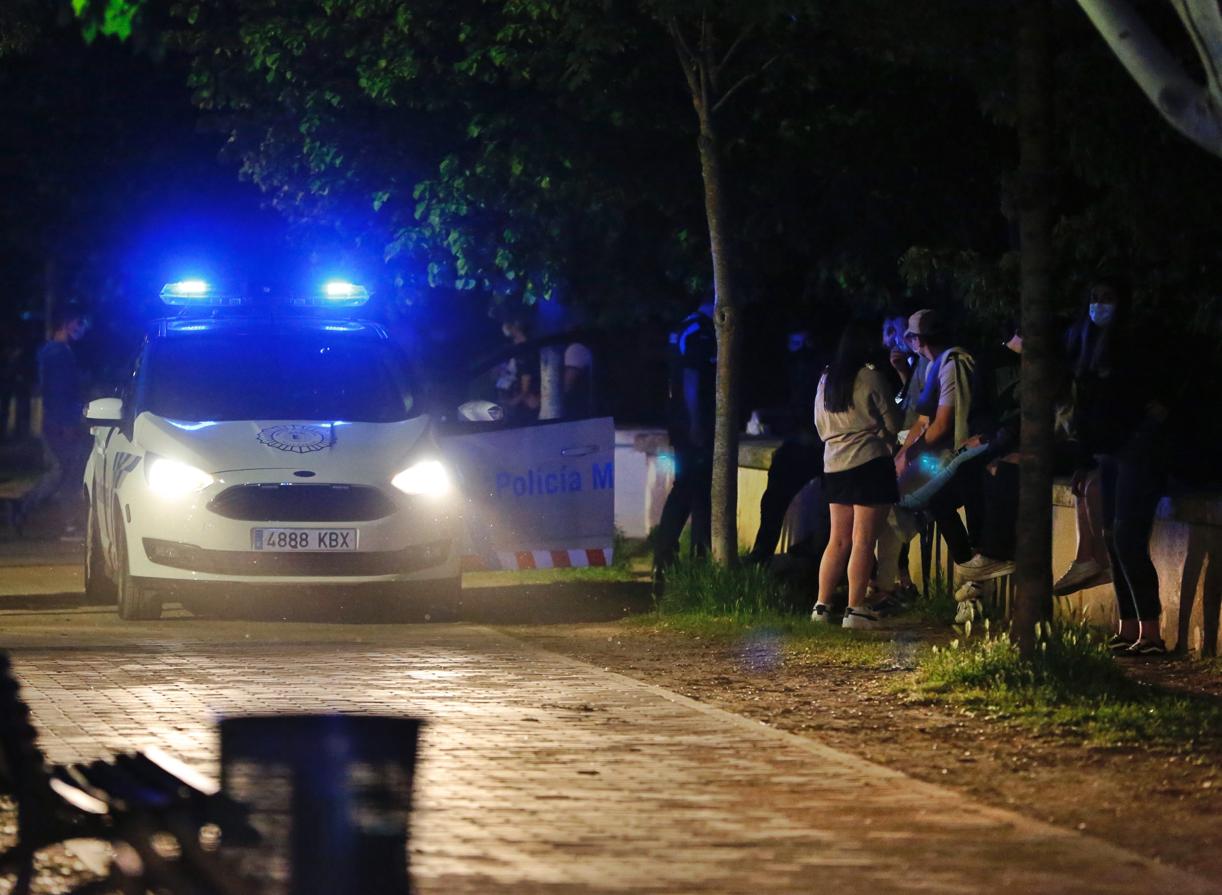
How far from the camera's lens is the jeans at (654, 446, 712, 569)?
1606cm

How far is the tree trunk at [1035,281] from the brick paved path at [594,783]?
174 centimetres

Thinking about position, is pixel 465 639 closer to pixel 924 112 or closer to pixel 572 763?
pixel 572 763

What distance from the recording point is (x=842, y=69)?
17156 millimetres

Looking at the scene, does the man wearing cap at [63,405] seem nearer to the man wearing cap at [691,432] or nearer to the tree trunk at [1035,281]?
the man wearing cap at [691,432]

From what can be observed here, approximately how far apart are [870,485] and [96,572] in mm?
4977

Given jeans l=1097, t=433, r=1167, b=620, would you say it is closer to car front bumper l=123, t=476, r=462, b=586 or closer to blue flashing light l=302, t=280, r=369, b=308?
car front bumper l=123, t=476, r=462, b=586

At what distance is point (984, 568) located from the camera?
Result: 12.8m

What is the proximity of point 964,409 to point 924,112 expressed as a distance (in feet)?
21.2

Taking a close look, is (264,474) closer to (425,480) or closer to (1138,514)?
(425,480)

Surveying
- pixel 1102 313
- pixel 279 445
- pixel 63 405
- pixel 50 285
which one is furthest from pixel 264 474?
pixel 50 285

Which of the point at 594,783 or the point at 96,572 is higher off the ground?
the point at 96,572

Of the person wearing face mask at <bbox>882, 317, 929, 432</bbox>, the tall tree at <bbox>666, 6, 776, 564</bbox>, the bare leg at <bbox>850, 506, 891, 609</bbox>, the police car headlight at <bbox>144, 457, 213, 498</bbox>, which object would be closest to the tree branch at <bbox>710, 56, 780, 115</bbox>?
the tall tree at <bbox>666, 6, 776, 564</bbox>

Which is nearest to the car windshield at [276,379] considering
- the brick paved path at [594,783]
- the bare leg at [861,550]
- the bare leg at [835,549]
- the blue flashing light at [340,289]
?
the blue flashing light at [340,289]

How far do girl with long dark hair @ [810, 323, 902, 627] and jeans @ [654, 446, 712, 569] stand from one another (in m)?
3.18
